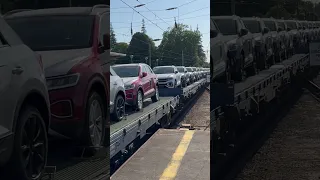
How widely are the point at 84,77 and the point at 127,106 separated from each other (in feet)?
1.82

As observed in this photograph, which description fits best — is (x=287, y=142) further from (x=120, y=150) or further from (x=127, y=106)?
(x=120, y=150)

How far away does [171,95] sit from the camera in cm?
246

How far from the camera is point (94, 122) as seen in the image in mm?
1639

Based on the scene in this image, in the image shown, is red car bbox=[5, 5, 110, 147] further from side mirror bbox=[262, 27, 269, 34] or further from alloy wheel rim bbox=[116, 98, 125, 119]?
side mirror bbox=[262, 27, 269, 34]

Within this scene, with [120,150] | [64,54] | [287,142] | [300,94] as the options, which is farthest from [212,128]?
[120,150]

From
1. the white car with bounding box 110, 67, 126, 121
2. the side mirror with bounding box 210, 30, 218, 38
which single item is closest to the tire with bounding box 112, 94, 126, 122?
the white car with bounding box 110, 67, 126, 121

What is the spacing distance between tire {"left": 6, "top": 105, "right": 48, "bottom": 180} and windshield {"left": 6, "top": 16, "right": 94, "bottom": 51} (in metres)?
0.28

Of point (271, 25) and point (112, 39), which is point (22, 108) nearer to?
point (112, 39)

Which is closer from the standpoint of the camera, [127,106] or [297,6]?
[297,6]

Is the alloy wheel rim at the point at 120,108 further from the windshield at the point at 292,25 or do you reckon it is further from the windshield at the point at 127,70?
the windshield at the point at 292,25

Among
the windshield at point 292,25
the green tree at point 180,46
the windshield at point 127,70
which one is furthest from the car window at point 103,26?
the windshield at point 292,25

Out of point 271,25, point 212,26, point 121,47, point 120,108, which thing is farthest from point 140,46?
point 271,25

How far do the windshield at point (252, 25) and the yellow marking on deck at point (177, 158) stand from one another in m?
0.93

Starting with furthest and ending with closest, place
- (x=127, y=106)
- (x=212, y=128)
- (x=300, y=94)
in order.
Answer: (x=127, y=106), (x=300, y=94), (x=212, y=128)
